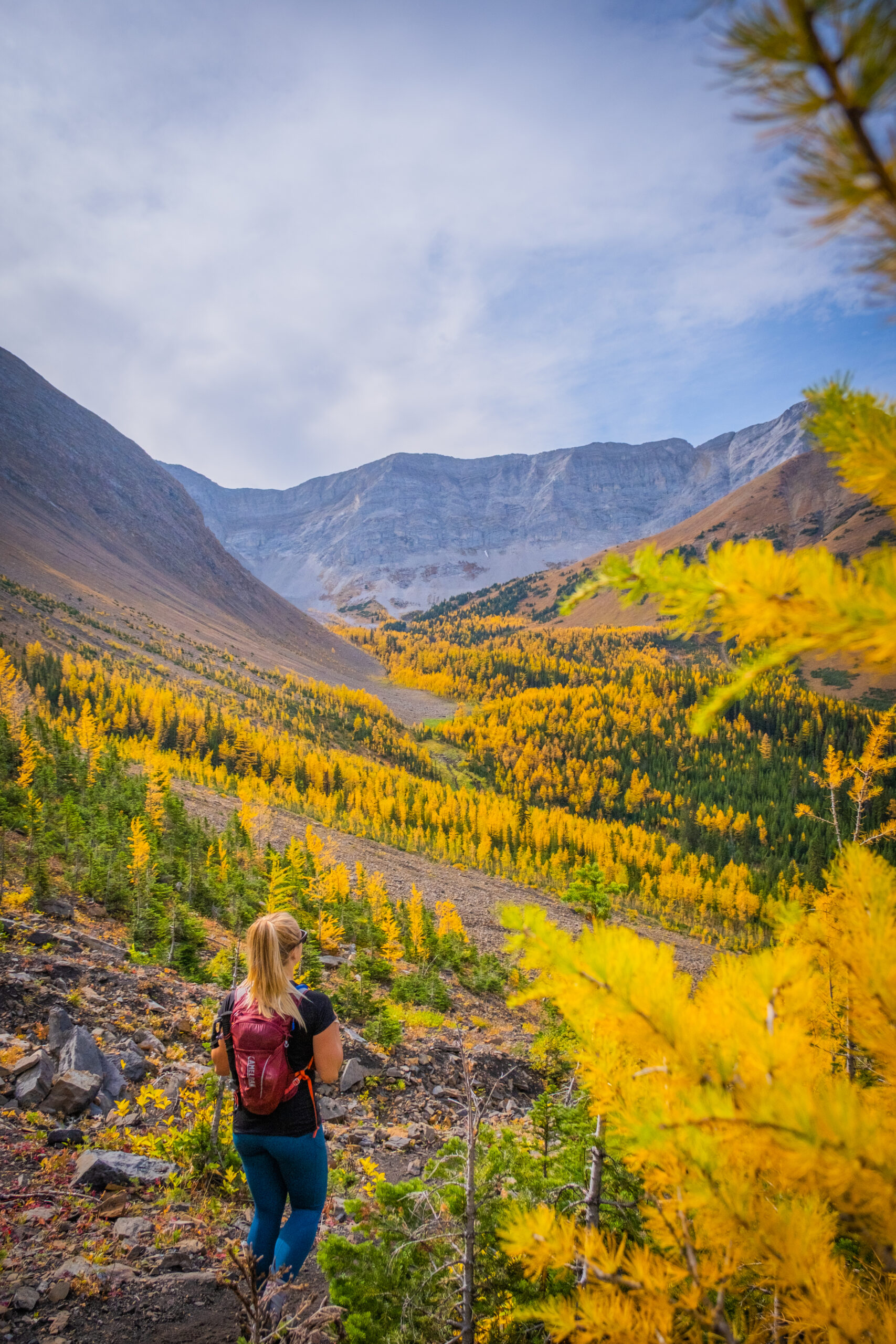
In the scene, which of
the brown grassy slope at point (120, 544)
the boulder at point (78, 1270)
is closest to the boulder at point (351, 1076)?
the boulder at point (78, 1270)

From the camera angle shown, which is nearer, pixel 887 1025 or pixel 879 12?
pixel 879 12

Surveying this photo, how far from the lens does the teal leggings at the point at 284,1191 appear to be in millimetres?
3438

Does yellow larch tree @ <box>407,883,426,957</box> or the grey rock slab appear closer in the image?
the grey rock slab

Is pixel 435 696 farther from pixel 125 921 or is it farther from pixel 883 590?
pixel 883 590

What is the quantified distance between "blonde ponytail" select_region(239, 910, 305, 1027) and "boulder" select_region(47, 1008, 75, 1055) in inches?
196

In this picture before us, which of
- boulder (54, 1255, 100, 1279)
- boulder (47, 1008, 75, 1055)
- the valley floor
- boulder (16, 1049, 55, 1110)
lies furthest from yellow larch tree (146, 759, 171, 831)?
boulder (54, 1255, 100, 1279)

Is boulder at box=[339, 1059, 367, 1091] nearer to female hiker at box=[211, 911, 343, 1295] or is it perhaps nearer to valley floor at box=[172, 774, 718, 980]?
female hiker at box=[211, 911, 343, 1295]

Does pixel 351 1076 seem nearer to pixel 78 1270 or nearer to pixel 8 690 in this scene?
pixel 78 1270

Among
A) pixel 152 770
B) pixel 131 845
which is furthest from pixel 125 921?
pixel 152 770

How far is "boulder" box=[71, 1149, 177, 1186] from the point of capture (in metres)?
4.86

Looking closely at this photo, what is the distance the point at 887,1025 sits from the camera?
5.26ft

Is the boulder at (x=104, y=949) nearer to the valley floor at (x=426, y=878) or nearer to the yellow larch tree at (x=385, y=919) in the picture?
the yellow larch tree at (x=385, y=919)

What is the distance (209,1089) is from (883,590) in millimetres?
7650

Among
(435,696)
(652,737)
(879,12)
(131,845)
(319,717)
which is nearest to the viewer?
(879,12)
